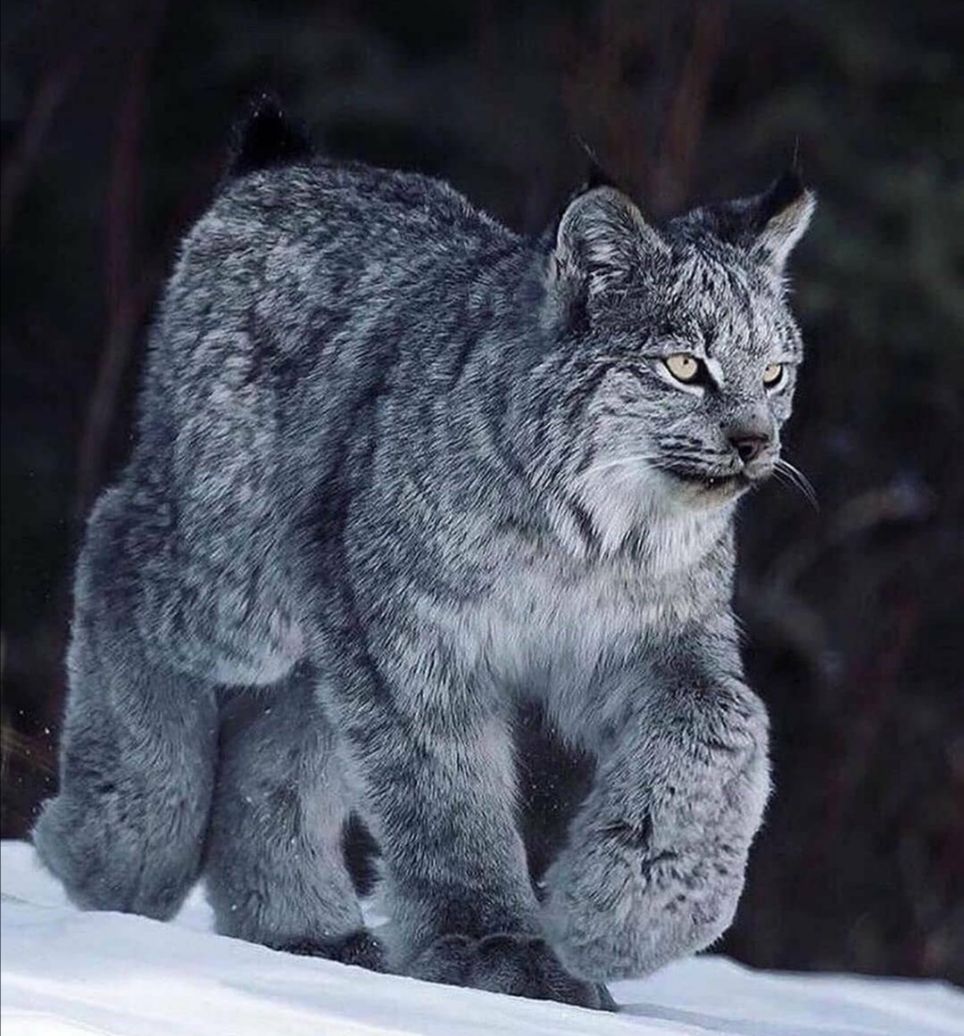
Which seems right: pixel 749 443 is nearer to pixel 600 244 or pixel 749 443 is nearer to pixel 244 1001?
pixel 600 244

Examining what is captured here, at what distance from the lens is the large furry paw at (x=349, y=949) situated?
481 centimetres

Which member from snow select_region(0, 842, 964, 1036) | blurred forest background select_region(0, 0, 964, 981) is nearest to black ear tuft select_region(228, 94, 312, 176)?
snow select_region(0, 842, 964, 1036)

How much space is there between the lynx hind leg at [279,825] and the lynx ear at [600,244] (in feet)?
3.55

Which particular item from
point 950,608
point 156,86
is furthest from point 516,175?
point 950,608

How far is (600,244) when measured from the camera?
14.1 feet

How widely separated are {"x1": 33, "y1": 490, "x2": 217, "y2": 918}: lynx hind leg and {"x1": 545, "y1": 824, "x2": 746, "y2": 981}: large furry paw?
1002 millimetres

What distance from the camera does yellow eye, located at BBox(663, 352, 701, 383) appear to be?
13.7 feet

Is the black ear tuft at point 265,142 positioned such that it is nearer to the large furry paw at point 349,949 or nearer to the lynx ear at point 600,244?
the lynx ear at point 600,244

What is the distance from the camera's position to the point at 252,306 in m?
5.00

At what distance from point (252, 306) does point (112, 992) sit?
190 centimetres

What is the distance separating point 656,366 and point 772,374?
0.20 m

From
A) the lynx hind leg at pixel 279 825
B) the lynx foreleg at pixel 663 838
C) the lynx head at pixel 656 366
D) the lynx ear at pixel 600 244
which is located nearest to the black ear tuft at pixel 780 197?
the lynx head at pixel 656 366

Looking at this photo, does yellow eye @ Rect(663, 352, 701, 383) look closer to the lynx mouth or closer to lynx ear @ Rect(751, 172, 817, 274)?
the lynx mouth

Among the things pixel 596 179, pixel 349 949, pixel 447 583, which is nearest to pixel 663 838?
pixel 447 583
